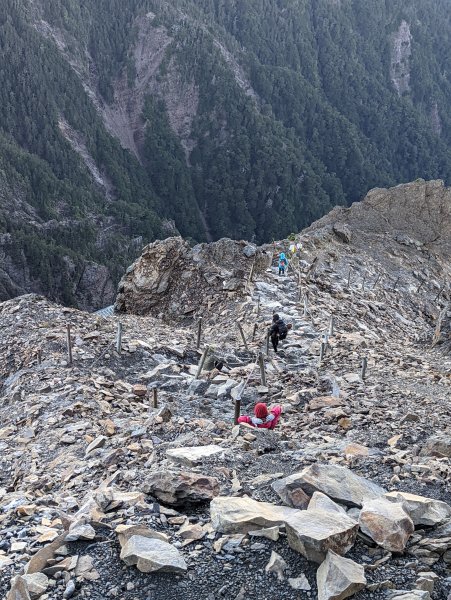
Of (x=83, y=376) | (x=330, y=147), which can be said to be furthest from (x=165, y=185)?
(x=83, y=376)

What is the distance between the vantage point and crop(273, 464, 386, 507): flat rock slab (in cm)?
555

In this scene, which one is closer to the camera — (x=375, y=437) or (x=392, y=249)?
(x=375, y=437)

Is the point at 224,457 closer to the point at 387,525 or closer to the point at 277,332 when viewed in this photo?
the point at 387,525

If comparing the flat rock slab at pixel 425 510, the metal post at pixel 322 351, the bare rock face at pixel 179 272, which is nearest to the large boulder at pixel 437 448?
the flat rock slab at pixel 425 510

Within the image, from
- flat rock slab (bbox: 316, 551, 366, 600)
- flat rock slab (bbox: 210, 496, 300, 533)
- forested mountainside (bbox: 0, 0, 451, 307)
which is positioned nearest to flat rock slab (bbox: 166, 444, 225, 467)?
flat rock slab (bbox: 210, 496, 300, 533)

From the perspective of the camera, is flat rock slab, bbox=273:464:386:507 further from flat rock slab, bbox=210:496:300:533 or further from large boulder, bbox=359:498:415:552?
large boulder, bbox=359:498:415:552

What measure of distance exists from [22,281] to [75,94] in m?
46.9

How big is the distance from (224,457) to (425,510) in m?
2.38

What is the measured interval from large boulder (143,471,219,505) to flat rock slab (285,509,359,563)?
3.68 ft

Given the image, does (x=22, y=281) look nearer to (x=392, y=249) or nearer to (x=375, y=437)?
(x=392, y=249)

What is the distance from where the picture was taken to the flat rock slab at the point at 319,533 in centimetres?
469

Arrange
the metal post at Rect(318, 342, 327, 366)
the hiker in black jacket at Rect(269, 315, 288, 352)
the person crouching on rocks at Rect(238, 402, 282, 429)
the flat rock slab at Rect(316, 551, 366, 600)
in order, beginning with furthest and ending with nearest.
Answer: the hiker in black jacket at Rect(269, 315, 288, 352), the metal post at Rect(318, 342, 327, 366), the person crouching on rocks at Rect(238, 402, 282, 429), the flat rock slab at Rect(316, 551, 366, 600)

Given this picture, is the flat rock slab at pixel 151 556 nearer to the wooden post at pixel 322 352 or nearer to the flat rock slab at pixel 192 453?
the flat rock slab at pixel 192 453

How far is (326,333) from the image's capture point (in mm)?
15141
